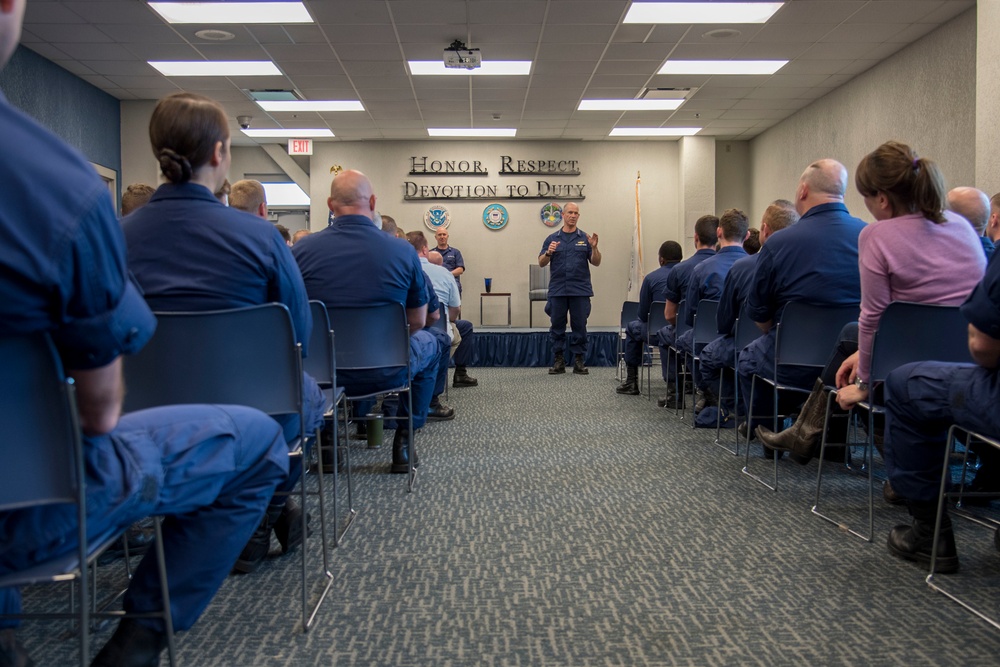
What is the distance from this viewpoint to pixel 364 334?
303 centimetres

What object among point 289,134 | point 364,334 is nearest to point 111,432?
point 364,334

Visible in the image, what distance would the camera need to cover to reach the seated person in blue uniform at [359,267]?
10.3ft

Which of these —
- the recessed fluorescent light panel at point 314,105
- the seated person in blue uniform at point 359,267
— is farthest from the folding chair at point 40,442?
the recessed fluorescent light panel at point 314,105

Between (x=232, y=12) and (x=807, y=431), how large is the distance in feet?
17.9

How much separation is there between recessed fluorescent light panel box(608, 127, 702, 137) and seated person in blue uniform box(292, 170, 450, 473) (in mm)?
8492

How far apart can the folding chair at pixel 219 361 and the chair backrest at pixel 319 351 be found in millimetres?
730

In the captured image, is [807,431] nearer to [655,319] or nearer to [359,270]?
[359,270]

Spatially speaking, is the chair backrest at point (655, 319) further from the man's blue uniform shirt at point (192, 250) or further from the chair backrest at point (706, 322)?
the man's blue uniform shirt at point (192, 250)

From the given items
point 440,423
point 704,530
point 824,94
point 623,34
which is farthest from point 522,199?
point 704,530

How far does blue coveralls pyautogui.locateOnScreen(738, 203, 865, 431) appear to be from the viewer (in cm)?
317

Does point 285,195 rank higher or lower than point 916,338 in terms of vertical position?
higher

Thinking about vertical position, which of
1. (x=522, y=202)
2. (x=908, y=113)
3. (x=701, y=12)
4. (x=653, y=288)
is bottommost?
(x=653, y=288)

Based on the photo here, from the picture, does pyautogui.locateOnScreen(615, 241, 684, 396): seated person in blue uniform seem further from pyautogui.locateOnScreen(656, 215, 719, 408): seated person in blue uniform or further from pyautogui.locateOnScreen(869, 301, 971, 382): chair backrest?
pyautogui.locateOnScreen(869, 301, 971, 382): chair backrest

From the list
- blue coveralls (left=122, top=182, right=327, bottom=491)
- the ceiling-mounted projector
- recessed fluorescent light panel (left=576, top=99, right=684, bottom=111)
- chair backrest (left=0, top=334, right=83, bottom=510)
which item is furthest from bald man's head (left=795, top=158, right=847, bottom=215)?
recessed fluorescent light panel (left=576, top=99, right=684, bottom=111)
